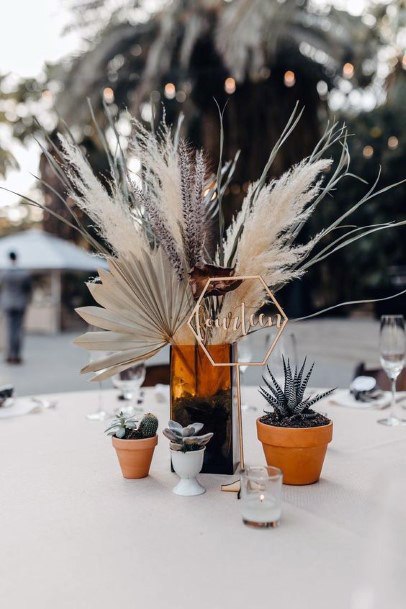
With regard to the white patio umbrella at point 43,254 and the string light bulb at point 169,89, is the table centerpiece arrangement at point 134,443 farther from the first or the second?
the string light bulb at point 169,89

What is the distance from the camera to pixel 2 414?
169cm

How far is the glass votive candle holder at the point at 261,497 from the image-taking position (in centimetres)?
90

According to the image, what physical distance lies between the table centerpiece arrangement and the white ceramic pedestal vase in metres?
0.08

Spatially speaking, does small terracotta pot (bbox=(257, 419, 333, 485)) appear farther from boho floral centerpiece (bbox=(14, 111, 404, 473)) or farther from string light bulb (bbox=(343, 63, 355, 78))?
string light bulb (bbox=(343, 63, 355, 78))

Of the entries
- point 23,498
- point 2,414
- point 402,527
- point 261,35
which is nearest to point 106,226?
point 23,498

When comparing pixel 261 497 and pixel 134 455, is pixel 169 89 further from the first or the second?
pixel 261 497

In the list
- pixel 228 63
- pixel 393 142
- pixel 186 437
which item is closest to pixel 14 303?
pixel 228 63

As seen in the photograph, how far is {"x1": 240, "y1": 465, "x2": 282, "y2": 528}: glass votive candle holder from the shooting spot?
2.95 feet

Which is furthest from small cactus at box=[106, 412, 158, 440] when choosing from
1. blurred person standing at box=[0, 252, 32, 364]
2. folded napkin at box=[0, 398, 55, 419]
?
blurred person standing at box=[0, 252, 32, 364]

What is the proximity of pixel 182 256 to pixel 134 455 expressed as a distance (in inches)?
14.9

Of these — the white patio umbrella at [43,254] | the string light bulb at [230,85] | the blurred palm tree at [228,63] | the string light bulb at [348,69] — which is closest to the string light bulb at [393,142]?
the blurred palm tree at [228,63]

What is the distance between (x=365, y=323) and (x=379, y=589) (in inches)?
507

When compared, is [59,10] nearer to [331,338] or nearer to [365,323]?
[331,338]

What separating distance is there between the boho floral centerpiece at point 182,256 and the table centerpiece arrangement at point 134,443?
0.07 m
